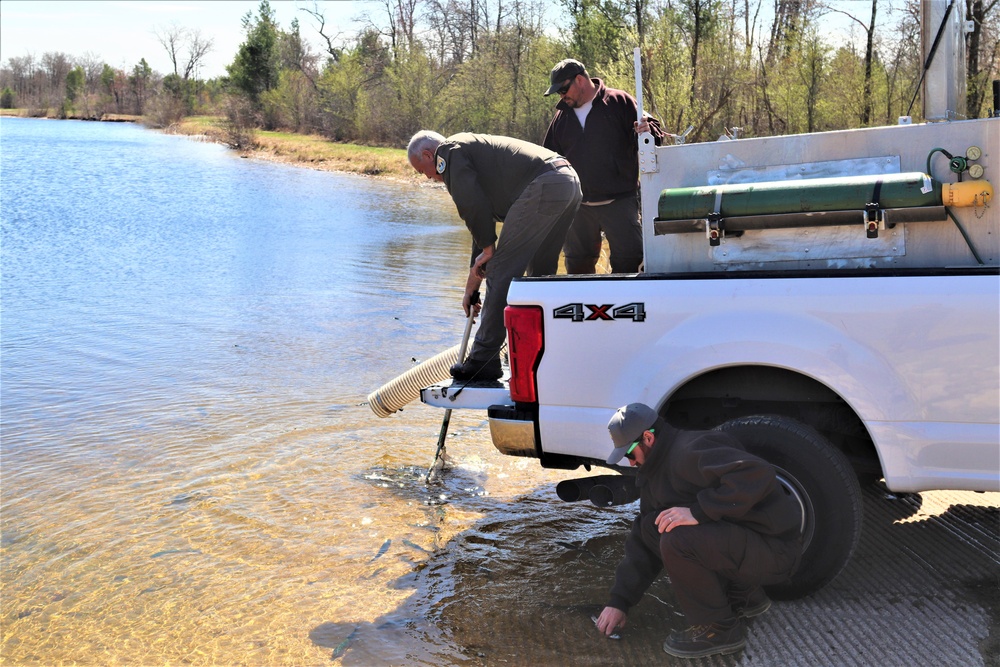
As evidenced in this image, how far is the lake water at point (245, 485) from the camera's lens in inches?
172

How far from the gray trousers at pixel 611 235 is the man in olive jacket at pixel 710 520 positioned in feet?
9.65

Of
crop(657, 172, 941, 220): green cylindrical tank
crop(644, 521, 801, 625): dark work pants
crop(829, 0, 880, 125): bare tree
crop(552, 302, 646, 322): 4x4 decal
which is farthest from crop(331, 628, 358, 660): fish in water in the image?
crop(829, 0, 880, 125): bare tree

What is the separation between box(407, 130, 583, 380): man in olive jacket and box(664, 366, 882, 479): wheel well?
4.59 feet

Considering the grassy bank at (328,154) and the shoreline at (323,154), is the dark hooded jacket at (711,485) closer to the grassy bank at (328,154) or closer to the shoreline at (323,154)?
the shoreline at (323,154)

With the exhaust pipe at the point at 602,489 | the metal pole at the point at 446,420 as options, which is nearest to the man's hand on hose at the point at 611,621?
the exhaust pipe at the point at 602,489

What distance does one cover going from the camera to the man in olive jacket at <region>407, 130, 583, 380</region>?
17.6 ft

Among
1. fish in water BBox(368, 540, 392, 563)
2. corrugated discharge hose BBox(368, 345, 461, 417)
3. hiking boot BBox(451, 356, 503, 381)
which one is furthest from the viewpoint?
corrugated discharge hose BBox(368, 345, 461, 417)

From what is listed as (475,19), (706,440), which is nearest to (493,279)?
(706,440)

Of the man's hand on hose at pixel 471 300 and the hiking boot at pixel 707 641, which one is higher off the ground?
the man's hand on hose at pixel 471 300

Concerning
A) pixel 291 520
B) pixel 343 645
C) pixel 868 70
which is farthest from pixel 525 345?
pixel 868 70

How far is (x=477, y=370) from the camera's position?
527cm

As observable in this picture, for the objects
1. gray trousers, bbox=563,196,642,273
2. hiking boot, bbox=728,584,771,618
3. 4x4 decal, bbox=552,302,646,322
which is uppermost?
gray trousers, bbox=563,196,642,273

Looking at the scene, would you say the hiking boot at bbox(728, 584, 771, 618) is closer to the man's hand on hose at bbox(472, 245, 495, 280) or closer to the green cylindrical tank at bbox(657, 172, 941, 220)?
the green cylindrical tank at bbox(657, 172, 941, 220)

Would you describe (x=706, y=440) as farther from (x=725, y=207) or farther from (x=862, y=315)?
(x=725, y=207)
